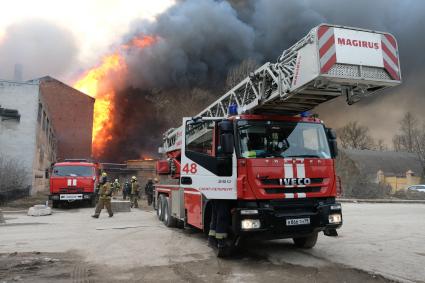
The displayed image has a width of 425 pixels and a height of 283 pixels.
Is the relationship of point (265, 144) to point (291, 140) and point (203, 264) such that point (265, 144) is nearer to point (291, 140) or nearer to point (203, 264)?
point (291, 140)

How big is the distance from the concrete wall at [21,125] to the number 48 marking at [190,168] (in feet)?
57.0

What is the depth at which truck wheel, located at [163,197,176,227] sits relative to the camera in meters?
10.7

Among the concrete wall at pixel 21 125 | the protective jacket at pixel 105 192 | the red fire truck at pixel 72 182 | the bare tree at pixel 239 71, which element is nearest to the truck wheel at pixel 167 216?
the protective jacket at pixel 105 192

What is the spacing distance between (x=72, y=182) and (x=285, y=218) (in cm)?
1291

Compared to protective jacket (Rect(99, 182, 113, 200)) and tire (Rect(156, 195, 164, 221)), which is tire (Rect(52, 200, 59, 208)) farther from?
tire (Rect(156, 195, 164, 221))

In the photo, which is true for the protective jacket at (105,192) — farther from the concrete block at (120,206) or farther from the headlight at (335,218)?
the headlight at (335,218)

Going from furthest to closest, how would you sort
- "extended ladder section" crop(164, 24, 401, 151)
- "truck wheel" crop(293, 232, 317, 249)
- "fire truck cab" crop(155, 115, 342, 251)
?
"truck wheel" crop(293, 232, 317, 249) → "fire truck cab" crop(155, 115, 342, 251) → "extended ladder section" crop(164, 24, 401, 151)

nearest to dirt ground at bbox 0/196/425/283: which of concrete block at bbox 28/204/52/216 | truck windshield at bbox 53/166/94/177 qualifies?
concrete block at bbox 28/204/52/216

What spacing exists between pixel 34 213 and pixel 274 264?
10.8 m

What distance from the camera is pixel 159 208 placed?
484 inches

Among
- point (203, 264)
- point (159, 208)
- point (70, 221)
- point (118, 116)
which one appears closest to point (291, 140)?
point (203, 264)

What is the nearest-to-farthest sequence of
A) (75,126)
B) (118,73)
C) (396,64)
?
(396,64) < (118,73) < (75,126)

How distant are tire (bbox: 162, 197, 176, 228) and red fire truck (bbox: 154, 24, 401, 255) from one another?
313 centimetres

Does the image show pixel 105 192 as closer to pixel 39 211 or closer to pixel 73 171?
pixel 39 211
